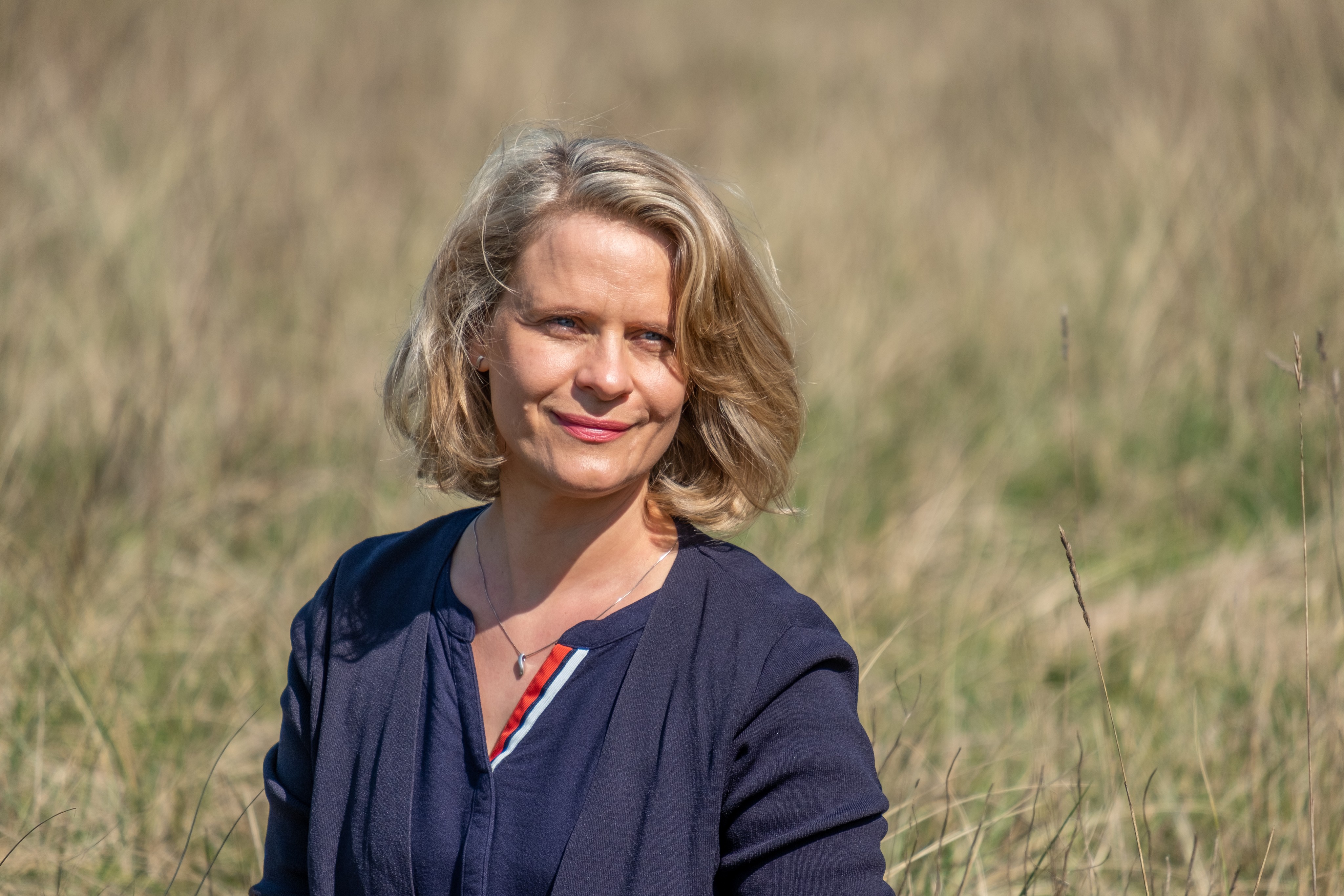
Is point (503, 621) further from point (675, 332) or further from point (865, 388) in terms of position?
point (865, 388)

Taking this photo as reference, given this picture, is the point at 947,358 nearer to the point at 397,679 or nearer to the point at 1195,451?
the point at 1195,451

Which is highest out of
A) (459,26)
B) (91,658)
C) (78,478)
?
(459,26)

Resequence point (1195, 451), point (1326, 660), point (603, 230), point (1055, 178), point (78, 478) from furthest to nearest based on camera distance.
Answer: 1. point (1055, 178)
2. point (1195, 451)
3. point (78, 478)
4. point (1326, 660)
5. point (603, 230)

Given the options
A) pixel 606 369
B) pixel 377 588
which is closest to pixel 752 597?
pixel 606 369

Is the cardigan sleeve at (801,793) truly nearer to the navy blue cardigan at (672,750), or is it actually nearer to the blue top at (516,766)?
the navy blue cardigan at (672,750)

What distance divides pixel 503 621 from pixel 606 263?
535 millimetres

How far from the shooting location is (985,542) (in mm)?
3875

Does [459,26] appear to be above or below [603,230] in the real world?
above

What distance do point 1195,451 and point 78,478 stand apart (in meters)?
3.97

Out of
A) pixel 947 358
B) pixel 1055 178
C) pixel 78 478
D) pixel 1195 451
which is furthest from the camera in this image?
pixel 1055 178

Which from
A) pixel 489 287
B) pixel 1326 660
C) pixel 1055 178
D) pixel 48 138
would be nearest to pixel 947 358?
pixel 1055 178

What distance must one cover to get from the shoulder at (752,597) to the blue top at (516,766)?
10cm

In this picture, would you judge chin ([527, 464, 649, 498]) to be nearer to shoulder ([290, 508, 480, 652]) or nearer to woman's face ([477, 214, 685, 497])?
woman's face ([477, 214, 685, 497])

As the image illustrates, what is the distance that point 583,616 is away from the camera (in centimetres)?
164
